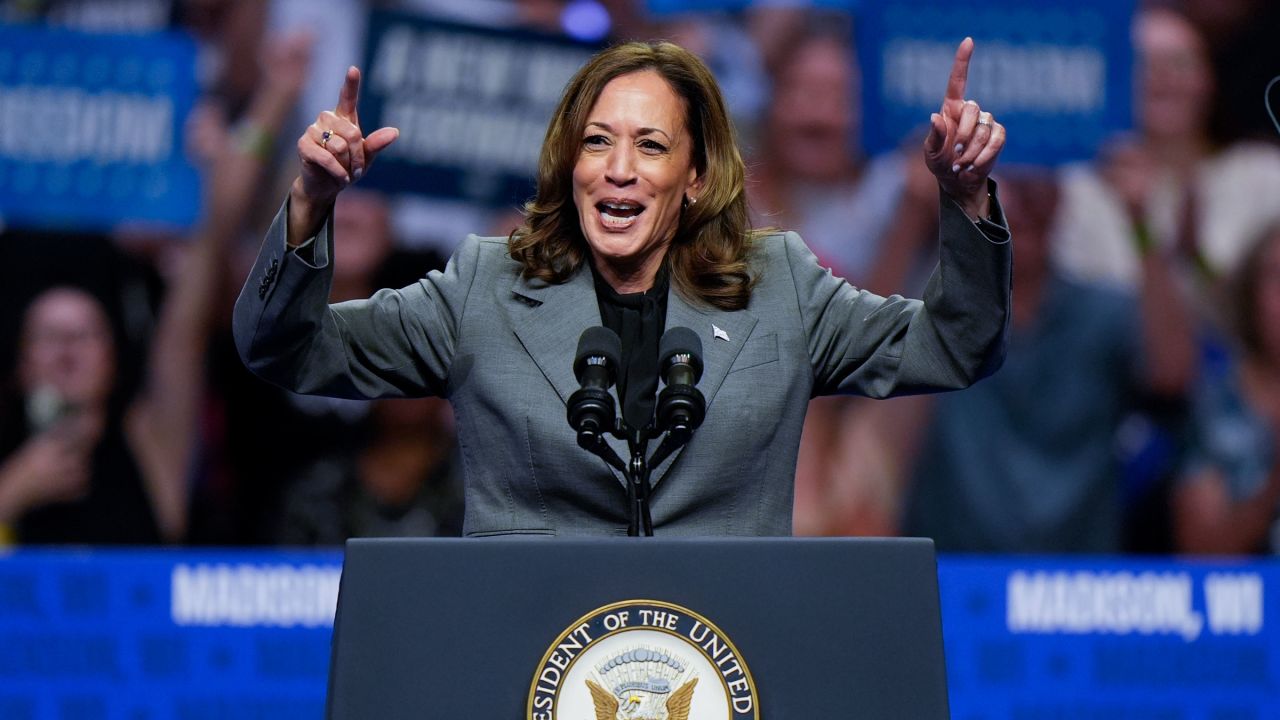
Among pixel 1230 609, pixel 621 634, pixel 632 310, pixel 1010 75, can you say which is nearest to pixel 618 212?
pixel 632 310

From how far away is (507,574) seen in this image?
4.59 feet

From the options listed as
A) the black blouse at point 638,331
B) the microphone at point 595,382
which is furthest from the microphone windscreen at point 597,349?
the black blouse at point 638,331

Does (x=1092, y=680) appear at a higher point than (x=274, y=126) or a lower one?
lower

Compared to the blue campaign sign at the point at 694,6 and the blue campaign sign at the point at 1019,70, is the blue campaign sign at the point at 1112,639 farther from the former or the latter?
the blue campaign sign at the point at 694,6

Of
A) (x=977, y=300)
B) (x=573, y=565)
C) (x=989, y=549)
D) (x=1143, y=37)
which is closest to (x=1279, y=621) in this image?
(x=989, y=549)

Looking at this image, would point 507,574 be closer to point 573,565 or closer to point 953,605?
point 573,565

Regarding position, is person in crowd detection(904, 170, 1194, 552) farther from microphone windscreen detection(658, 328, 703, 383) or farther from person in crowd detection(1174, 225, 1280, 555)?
microphone windscreen detection(658, 328, 703, 383)

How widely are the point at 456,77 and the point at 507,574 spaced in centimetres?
358

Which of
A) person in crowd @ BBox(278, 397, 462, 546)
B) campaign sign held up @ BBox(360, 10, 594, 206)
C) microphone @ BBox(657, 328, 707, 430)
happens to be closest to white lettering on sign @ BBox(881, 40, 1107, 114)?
campaign sign held up @ BBox(360, 10, 594, 206)

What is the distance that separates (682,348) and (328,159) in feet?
1.45

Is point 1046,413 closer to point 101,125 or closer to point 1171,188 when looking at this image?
point 1171,188

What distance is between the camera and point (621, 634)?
4.57 ft

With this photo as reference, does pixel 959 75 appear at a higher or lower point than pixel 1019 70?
lower

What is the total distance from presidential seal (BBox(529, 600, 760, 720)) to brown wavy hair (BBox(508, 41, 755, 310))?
622 mm
